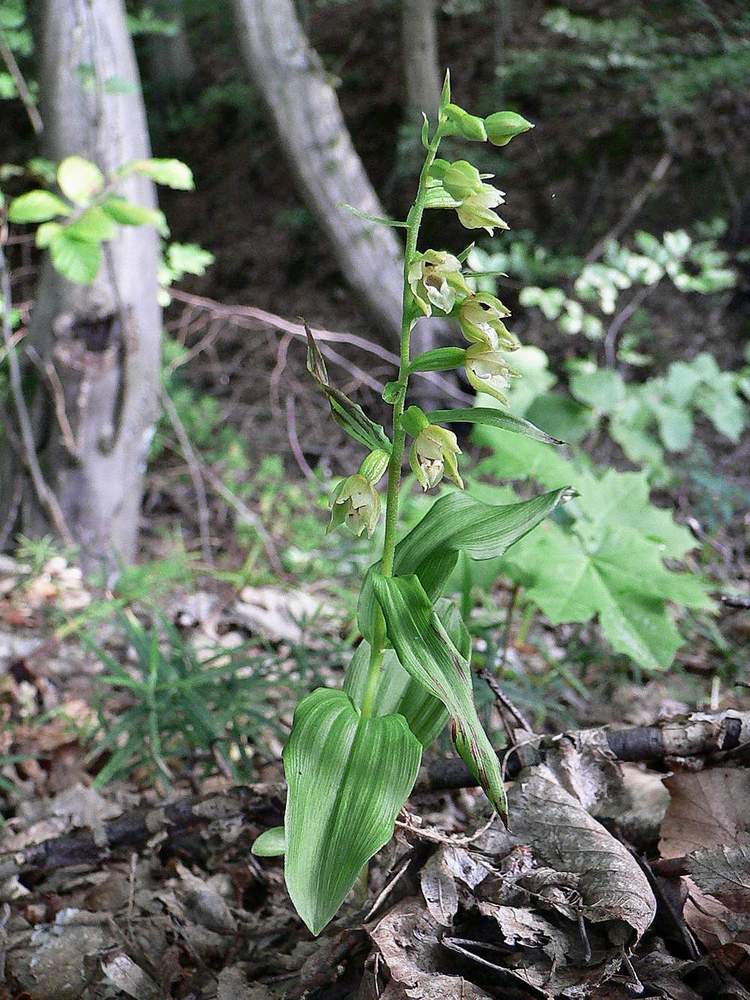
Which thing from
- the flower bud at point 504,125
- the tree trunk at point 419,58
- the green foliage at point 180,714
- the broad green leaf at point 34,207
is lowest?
the green foliage at point 180,714

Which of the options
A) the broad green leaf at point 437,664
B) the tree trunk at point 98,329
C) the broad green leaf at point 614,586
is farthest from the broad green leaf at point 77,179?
the broad green leaf at point 437,664

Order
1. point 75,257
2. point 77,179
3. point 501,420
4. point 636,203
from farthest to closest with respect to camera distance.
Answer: point 636,203 < point 77,179 < point 75,257 < point 501,420

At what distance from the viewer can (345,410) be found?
0.99m

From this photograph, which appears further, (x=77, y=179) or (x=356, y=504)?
(x=77, y=179)

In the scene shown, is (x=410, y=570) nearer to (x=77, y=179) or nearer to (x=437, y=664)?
(x=437, y=664)

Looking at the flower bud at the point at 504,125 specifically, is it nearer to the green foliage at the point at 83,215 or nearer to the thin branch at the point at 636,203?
the green foliage at the point at 83,215

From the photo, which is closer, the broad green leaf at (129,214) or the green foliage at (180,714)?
the green foliage at (180,714)

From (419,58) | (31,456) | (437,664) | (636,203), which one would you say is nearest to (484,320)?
(437,664)

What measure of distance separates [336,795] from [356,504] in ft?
1.19

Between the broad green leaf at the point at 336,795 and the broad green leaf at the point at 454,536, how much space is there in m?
0.12

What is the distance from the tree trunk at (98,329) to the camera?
2682mm

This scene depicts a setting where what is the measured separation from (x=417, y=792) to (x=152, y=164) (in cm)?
195

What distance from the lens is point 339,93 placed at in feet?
16.8

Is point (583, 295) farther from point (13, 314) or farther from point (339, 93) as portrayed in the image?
point (339, 93)
